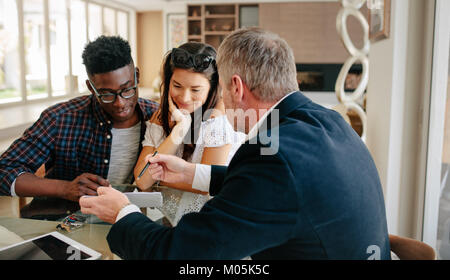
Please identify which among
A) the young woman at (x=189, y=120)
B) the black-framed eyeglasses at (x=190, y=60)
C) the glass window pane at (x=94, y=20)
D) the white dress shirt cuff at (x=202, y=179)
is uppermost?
the glass window pane at (x=94, y=20)

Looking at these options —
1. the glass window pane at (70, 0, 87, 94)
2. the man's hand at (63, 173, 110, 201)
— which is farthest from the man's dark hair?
the glass window pane at (70, 0, 87, 94)

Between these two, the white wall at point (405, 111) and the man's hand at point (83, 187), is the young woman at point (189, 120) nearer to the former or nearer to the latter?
the man's hand at point (83, 187)

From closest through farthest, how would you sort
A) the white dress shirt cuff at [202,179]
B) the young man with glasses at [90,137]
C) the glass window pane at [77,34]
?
1. the white dress shirt cuff at [202,179]
2. the young man with glasses at [90,137]
3. the glass window pane at [77,34]

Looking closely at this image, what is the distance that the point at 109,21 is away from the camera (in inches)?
275

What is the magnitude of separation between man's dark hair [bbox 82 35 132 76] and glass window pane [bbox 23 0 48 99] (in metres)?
3.50

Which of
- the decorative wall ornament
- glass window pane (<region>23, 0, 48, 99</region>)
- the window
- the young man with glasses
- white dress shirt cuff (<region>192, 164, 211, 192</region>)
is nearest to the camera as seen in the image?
white dress shirt cuff (<region>192, 164, 211, 192</region>)

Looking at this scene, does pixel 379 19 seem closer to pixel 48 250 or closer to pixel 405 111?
pixel 405 111

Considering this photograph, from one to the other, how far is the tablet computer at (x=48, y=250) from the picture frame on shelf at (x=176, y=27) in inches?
270

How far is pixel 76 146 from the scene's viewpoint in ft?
6.16

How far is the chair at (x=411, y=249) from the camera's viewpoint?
3.41ft

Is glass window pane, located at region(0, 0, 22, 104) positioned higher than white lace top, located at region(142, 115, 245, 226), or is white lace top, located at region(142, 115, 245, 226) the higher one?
glass window pane, located at region(0, 0, 22, 104)

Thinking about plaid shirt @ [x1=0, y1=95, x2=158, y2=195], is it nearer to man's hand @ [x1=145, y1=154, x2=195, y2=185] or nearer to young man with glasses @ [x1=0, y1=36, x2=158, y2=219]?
young man with glasses @ [x1=0, y1=36, x2=158, y2=219]

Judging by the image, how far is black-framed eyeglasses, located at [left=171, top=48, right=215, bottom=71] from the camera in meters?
1.64

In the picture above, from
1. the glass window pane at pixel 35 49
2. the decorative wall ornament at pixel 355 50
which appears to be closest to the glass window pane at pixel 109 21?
the glass window pane at pixel 35 49
